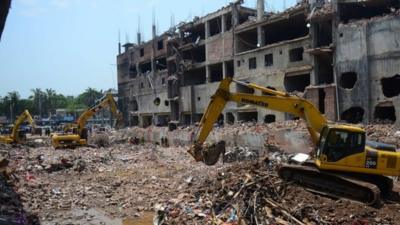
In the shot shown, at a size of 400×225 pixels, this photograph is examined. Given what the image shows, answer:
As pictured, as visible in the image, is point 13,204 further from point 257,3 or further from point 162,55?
point 162,55

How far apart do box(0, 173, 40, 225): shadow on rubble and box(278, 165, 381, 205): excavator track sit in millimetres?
6529

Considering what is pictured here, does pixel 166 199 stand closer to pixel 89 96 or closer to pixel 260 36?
pixel 260 36

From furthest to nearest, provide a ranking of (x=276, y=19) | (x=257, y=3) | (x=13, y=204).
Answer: (x=257, y=3), (x=276, y=19), (x=13, y=204)

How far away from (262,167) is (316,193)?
6.93 ft

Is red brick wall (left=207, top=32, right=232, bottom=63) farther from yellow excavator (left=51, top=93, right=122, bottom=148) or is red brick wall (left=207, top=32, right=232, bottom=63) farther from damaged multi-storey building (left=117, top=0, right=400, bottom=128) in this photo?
yellow excavator (left=51, top=93, right=122, bottom=148)

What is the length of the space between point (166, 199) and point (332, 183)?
16.1 feet

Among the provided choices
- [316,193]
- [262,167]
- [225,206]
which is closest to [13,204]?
[225,206]

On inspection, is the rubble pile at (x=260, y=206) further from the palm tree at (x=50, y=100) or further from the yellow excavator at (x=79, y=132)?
the palm tree at (x=50, y=100)

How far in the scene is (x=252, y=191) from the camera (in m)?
11.1

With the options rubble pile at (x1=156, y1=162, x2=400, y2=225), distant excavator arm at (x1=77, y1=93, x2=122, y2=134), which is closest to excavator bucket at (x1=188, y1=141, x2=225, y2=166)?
rubble pile at (x1=156, y1=162, x2=400, y2=225)

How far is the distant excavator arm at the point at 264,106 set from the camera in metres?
13.4

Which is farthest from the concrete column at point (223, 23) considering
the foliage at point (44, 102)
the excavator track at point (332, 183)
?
the foliage at point (44, 102)

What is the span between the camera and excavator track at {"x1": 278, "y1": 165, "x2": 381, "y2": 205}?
35.7 ft

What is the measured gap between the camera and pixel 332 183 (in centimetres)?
1161
